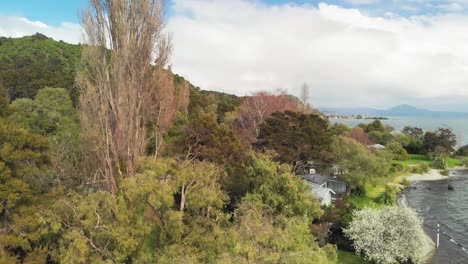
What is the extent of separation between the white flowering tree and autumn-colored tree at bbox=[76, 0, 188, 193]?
15304 mm

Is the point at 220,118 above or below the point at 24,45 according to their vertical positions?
below

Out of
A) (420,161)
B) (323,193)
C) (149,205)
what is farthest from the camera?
(420,161)

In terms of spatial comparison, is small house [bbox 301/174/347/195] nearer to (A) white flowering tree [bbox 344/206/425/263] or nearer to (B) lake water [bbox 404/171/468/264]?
(B) lake water [bbox 404/171/468/264]

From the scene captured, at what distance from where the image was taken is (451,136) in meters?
70.6

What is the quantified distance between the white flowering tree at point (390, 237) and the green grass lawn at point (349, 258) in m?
0.56

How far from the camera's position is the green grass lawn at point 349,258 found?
21.6 m

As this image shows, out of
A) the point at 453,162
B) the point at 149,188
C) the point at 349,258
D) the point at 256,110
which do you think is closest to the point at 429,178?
the point at 453,162

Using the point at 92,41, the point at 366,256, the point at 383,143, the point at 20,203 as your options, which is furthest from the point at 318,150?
the point at 383,143

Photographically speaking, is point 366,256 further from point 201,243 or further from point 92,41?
point 92,41

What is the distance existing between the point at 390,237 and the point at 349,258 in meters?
3.06

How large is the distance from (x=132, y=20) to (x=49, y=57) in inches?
2799

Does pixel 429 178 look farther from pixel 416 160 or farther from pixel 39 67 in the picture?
pixel 39 67

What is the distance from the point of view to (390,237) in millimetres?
21156

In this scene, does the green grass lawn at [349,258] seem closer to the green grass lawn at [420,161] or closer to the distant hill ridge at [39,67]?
the distant hill ridge at [39,67]
